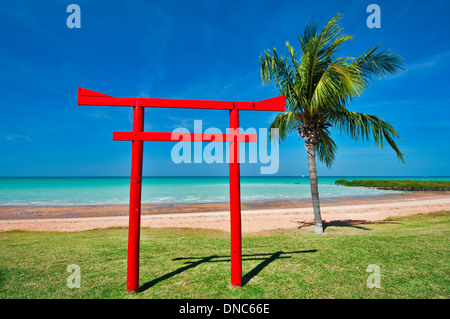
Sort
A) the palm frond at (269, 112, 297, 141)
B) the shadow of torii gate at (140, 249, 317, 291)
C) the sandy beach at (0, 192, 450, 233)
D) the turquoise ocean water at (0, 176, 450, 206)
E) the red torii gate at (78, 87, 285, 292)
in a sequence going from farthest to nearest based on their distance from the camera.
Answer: the turquoise ocean water at (0, 176, 450, 206)
the sandy beach at (0, 192, 450, 233)
the palm frond at (269, 112, 297, 141)
the shadow of torii gate at (140, 249, 317, 291)
the red torii gate at (78, 87, 285, 292)

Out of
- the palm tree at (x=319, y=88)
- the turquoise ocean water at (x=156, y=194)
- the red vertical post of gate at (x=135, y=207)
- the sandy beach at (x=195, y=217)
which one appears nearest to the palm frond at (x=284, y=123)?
the palm tree at (x=319, y=88)

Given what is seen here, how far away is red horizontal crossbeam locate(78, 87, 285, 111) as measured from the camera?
3.80 meters

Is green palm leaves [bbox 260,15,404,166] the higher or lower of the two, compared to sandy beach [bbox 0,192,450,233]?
higher

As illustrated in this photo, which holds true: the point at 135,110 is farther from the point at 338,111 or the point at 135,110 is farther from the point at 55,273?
the point at 338,111

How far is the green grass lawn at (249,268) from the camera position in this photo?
141 inches

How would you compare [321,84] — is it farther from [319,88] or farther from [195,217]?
[195,217]

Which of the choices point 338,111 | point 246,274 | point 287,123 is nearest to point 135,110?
point 246,274

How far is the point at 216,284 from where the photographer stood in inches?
152

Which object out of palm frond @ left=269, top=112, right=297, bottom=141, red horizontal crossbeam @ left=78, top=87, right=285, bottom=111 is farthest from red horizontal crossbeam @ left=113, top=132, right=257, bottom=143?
palm frond @ left=269, top=112, right=297, bottom=141

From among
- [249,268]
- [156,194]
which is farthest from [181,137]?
[156,194]

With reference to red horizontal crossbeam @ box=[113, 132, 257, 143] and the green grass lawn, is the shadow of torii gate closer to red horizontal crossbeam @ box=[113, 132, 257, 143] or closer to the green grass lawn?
the green grass lawn

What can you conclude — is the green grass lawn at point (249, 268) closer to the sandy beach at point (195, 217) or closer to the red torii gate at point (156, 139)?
the red torii gate at point (156, 139)

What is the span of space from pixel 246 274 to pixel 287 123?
240 inches

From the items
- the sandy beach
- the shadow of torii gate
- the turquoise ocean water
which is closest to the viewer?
the shadow of torii gate
